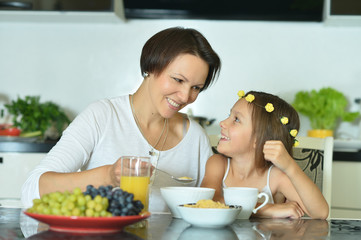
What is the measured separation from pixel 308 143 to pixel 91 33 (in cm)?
202

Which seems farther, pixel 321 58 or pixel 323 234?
pixel 321 58

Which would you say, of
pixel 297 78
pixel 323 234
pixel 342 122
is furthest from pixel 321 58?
pixel 323 234

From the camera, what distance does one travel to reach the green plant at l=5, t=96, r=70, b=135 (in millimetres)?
3287

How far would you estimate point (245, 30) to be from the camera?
3.55 meters

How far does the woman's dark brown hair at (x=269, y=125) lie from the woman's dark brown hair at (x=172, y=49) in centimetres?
28

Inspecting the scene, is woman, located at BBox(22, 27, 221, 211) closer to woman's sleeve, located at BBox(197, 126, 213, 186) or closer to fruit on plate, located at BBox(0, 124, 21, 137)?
woman's sleeve, located at BBox(197, 126, 213, 186)

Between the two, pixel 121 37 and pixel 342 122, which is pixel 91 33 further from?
pixel 342 122

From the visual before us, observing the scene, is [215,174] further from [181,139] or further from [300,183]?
[300,183]

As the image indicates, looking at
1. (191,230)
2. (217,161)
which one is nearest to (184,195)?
(191,230)

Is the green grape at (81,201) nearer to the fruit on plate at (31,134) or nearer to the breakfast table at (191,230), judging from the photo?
the breakfast table at (191,230)

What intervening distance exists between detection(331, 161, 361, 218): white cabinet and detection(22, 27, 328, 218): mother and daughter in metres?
1.22

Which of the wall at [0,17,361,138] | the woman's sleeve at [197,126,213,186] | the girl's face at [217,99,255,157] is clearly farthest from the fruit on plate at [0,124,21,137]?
the girl's face at [217,99,255,157]

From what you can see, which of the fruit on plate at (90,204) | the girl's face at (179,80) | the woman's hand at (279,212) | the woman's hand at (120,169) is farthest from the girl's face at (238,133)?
the fruit on plate at (90,204)

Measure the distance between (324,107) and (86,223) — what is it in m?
2.62
